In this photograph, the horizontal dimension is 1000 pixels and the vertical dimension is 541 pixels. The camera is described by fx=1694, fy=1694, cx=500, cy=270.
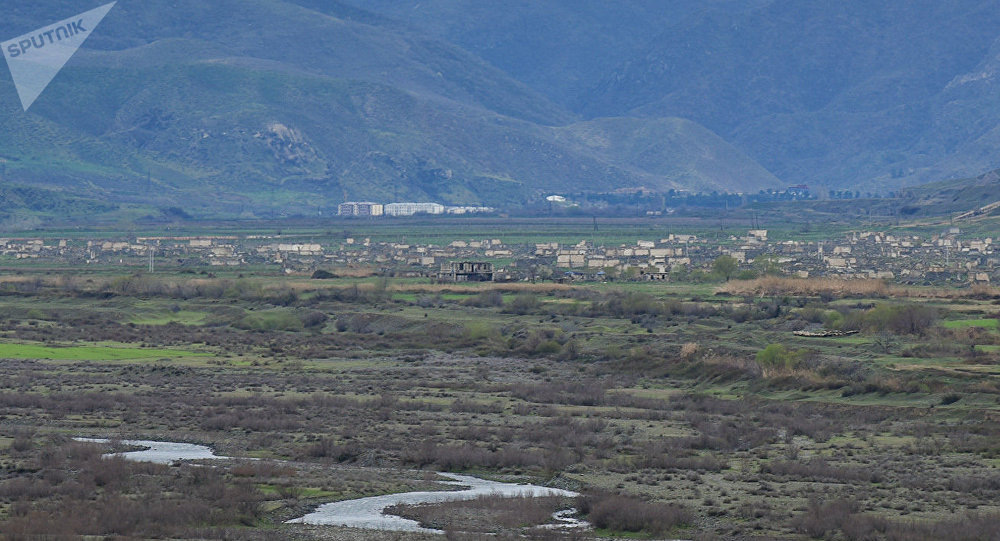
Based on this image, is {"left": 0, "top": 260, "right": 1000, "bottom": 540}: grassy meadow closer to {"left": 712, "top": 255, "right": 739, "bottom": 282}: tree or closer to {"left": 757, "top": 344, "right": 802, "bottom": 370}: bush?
{"left": 757, "top": 344, "right": 802, "bottom": 370}: bush

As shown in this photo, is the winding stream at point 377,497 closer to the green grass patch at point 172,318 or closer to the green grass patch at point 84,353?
the green grass patch at point 84,353

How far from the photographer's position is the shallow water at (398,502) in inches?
1340

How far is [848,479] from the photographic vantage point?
37812 mm

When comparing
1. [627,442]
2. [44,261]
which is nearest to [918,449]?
[627,442]

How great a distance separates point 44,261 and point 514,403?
3668 inches

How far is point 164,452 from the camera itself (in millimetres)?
43156

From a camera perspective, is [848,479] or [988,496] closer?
[988,496]

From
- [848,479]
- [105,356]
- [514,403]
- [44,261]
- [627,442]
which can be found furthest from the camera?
[44,261]

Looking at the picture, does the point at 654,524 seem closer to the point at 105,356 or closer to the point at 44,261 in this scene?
the point at 105,356

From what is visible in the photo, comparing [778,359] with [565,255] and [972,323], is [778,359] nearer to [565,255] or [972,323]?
[972,323]

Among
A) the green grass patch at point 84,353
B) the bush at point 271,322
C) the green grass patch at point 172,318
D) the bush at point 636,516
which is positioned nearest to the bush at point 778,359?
the bush at point 636,516

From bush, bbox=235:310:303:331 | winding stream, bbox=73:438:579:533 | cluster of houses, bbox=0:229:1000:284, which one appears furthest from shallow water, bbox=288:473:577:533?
cluster of houses, bbox=0:229:1000:284

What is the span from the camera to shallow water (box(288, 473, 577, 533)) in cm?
3403

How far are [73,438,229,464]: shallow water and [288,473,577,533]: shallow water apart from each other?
6503mm
